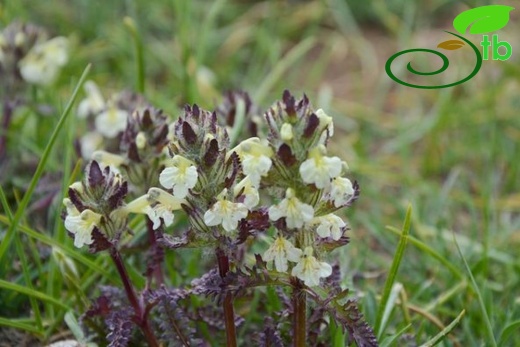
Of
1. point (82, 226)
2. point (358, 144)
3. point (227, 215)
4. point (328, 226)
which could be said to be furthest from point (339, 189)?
point (358, 144)

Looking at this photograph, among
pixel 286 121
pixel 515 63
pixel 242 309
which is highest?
pixel 515 63

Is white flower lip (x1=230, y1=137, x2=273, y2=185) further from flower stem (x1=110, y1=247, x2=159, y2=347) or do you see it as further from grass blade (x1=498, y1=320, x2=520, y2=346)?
grass blade (x1=498, y1=320, x2=520, y2=346)

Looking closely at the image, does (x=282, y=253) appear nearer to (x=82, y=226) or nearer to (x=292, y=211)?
(x=292, y=211)

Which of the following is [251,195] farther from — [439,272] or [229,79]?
[229,79]

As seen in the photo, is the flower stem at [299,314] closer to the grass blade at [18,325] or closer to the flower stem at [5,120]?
the grass blade at [18,325]

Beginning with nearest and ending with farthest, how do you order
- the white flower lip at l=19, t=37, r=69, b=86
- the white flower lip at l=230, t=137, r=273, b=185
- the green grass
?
the white flower lip at l=230, t=137, r=273, b=185 < the green grass < the white flower lip at l=19, t=37, r=69, b=86

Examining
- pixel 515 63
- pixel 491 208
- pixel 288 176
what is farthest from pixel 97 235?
pixel 515 63

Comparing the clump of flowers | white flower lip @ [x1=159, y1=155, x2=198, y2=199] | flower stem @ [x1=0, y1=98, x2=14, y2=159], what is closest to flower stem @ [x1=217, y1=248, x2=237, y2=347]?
the clump of flowers
